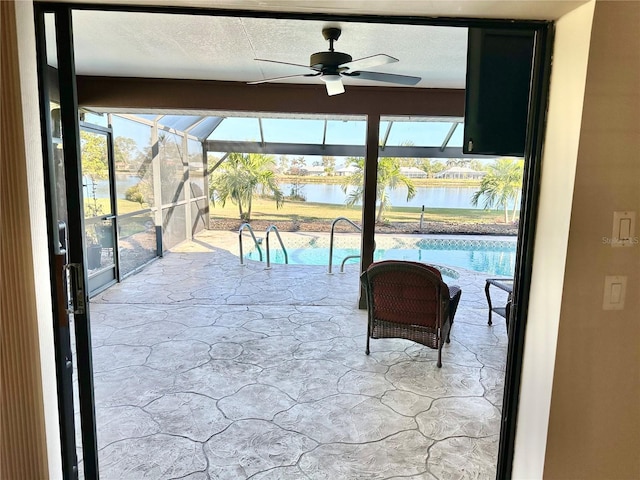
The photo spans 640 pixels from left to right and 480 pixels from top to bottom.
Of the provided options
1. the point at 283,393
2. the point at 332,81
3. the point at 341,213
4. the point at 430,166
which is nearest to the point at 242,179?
the point at 341,213

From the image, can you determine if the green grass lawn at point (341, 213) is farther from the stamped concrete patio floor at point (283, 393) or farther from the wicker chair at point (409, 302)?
the wicker chair at point (409, 302)

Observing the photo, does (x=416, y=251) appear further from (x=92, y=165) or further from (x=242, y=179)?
(x=92, y=165)

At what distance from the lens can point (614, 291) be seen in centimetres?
127

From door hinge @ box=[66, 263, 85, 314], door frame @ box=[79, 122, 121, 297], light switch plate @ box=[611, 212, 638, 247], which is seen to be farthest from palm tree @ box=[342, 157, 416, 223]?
door hinge @ box=[66, 263, 85, 314]

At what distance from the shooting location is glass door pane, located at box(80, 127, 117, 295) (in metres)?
4.88

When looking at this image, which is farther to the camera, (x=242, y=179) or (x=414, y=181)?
(x=414, y=181)

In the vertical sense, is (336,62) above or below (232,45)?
below

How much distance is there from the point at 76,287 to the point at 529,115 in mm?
1635

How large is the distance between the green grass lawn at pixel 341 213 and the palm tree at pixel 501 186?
0.33 meters

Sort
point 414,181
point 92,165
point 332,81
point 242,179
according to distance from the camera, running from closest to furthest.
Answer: point 332,81, point 92,165, point 242,179, point 414,181

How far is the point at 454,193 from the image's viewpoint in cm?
1173

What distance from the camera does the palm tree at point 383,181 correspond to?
1045 centimetres

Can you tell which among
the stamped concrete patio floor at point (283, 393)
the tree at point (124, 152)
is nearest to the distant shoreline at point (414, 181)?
the tree at point (124, 152)

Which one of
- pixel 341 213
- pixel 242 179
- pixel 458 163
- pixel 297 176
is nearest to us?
pixel 242 179
